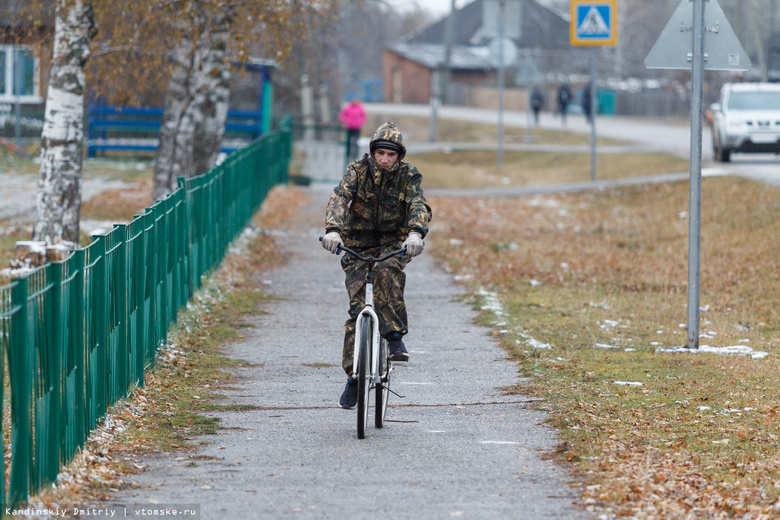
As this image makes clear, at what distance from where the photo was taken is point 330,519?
16.8ft

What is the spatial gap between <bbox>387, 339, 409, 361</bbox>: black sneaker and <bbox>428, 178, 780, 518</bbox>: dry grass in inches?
41.0

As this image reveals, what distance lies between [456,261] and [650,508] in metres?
10.3

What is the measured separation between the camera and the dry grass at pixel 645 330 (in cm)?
578

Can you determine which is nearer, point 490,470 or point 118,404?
point 490,470

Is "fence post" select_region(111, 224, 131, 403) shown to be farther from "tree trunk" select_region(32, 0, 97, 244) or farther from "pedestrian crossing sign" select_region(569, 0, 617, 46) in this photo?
"pedestrian crossing sign" select_region(569, 0, 617, 46)

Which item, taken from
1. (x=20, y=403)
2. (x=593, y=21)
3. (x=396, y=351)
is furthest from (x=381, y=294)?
(x=593, y=21)

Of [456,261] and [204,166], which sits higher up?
[204,166]

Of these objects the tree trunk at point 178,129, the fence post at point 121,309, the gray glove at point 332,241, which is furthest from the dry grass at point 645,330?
the tree trunk at point 178,129

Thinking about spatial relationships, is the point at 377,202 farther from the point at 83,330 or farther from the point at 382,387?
the point at 83,330

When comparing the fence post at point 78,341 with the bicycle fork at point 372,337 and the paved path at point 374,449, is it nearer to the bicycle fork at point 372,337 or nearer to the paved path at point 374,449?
the paved path at point 374,449

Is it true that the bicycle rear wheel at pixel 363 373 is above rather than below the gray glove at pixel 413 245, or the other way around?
below

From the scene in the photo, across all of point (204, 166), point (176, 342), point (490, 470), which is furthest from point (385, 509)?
point (204, 166)

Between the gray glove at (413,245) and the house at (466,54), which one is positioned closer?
the gray glove at (413,245)

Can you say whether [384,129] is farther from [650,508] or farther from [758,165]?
[758,165]
